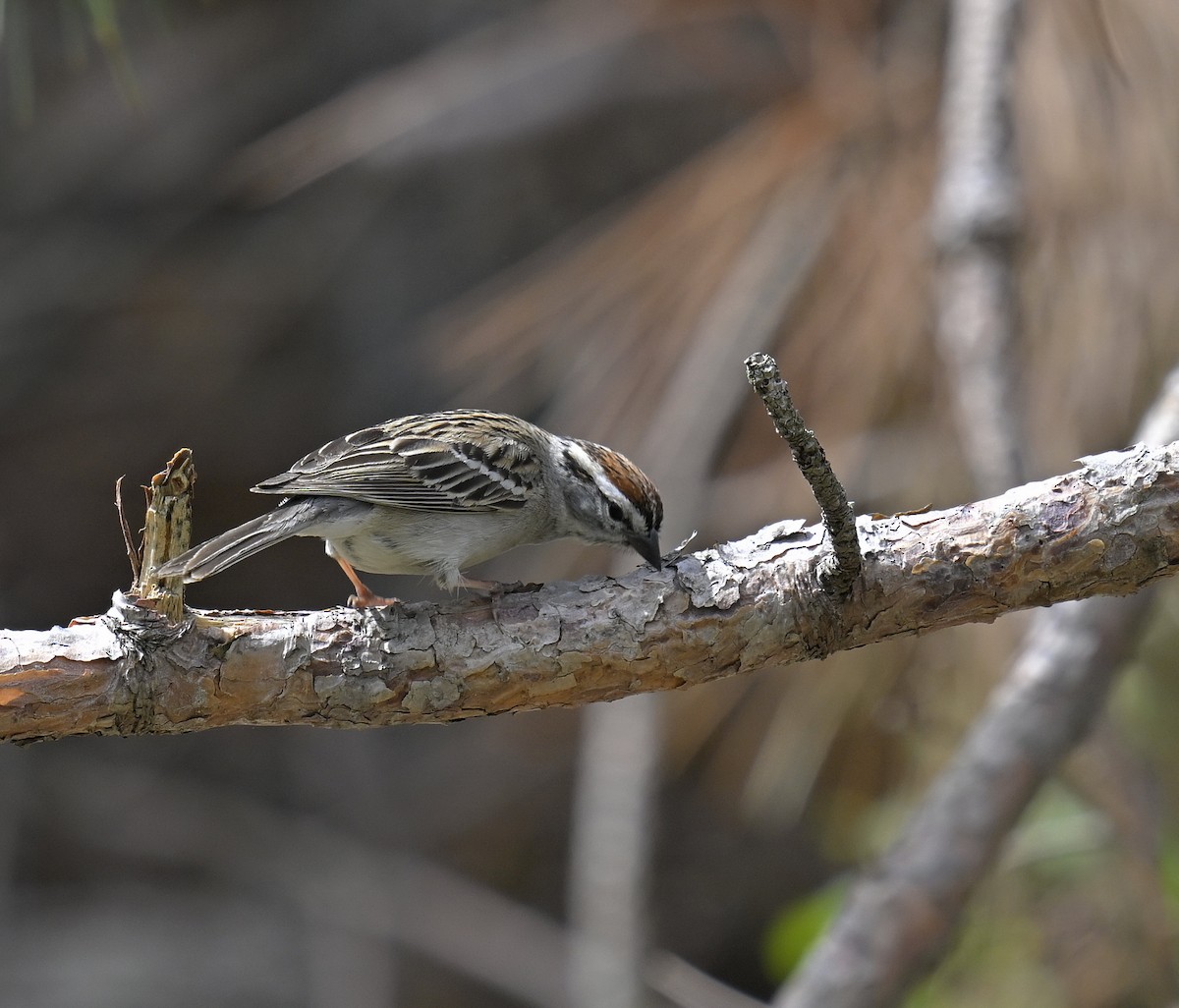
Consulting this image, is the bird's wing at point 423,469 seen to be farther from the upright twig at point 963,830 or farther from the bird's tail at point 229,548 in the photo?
the upright twig at point 963,830

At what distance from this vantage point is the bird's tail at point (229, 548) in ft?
6.36

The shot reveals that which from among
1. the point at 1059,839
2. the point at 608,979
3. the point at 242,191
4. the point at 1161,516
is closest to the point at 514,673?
the point at 1161,516

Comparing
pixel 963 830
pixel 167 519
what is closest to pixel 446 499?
pixel 167 519

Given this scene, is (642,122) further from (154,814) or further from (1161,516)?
(1161,516)

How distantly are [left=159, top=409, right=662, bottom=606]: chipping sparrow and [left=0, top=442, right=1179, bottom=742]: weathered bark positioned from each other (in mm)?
542

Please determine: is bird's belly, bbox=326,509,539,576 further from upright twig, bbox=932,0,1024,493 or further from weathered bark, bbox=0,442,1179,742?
upright twig, bbox=932,0,1024,493

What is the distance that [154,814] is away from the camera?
598 centimetres

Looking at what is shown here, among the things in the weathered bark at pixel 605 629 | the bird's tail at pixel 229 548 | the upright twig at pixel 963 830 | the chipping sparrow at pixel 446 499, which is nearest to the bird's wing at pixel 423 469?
the chipping sparrow at pixel 446 499

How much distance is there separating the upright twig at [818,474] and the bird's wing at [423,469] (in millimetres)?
1181

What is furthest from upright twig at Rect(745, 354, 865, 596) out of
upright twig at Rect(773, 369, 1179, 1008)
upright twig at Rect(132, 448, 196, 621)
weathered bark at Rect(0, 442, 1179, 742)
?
upright twig at Rect(773, 369, 1179, 1008)

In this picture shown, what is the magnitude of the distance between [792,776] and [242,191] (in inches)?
158

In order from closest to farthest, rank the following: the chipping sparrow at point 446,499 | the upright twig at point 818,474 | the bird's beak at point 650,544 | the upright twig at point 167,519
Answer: the upright twig at point 818,474
the upright twig at point 167,519
the chipping sparrow at point 446,499
the bird's beak at point 650,544

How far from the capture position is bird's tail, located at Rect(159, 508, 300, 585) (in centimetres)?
194

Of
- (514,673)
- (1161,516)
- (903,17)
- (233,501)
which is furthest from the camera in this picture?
(233,501)
